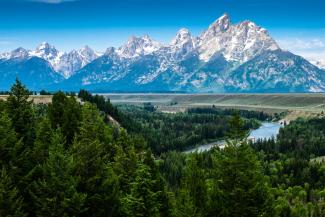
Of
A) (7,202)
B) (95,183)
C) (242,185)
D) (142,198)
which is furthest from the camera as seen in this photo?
(142,198)

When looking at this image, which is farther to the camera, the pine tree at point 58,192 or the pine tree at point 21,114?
the pine tree at point 21,114

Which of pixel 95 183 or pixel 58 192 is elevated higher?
pixel 58 192

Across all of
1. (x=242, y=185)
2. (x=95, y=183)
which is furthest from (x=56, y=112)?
(x=242, y=185)

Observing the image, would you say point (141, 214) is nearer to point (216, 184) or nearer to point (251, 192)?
point (216, 184)

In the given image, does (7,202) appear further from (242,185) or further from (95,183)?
(242,185)

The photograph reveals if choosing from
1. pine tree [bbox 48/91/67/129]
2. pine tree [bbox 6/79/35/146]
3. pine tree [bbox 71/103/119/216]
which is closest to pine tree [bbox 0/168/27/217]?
pine tree [bbox 71/103/119/216]

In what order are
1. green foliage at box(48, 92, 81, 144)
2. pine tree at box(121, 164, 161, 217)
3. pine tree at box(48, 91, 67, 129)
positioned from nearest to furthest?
pine tree at box(121, 164, 161, 217)
green foliage at box(48, 92, 81, 144)
pine tree at box(48, 91, 67, 129)

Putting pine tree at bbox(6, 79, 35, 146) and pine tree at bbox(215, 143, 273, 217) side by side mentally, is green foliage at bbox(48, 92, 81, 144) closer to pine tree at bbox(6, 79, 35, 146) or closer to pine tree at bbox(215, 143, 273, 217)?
pine tree at bbox(6, 79, 35, 146)

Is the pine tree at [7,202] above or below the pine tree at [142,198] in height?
above

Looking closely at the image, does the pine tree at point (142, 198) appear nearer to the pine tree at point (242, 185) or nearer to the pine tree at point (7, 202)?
the pine tree at point (242, 185)

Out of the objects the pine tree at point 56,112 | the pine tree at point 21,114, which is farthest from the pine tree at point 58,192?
the pine tree at point 56,112

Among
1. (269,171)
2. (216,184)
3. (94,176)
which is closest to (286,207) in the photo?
(269,171)

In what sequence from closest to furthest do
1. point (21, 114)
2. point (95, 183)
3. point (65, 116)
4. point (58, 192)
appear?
point (58, 192) < point (95, 183) < point (21, 114) < point (65, 116)

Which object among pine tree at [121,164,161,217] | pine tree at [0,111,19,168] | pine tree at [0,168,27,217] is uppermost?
pine tree at [0,111,19,168]
